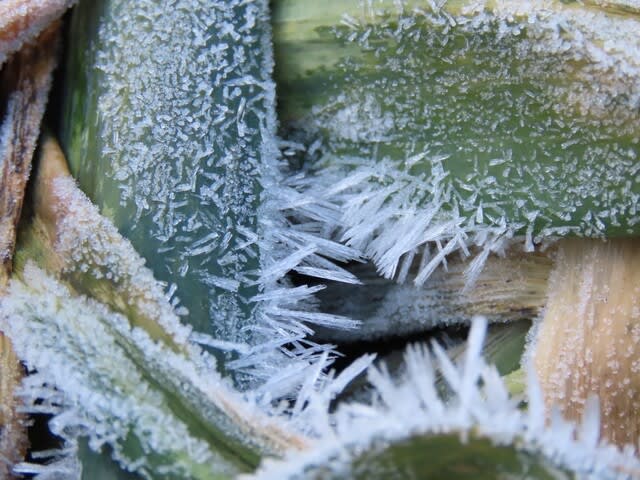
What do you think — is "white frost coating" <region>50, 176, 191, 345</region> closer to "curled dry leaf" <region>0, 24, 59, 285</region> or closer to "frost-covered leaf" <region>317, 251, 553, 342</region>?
"curled dry leaf" <region>0, 24, 59, 285</region>

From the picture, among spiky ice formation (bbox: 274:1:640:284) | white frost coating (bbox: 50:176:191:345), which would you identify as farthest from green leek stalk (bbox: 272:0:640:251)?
white frost coating (bbox: 50:176:191:345)

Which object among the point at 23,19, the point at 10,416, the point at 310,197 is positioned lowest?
the point at 10,416

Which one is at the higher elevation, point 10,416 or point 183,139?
point 183,139

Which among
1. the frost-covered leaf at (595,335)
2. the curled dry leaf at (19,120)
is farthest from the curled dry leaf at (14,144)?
the frost-covered leaf at (595,335)

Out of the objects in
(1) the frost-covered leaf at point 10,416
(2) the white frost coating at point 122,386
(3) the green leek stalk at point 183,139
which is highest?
(3) the green leek stalk at point 183,139

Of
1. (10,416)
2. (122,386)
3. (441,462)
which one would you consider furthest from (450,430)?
(10,416)

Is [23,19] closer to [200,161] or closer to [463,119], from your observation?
[200,161]

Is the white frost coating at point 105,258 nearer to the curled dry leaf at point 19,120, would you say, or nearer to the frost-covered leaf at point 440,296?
the curled dry leaf at point 19,120
